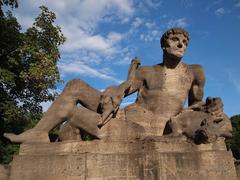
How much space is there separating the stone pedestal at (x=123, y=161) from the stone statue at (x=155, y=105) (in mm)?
336

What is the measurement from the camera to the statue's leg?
21.6 ft

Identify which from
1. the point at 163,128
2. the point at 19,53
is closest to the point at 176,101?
the point at 163,128

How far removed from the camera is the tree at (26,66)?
18062 mm

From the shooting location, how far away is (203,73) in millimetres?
8375

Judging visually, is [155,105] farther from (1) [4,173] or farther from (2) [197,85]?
(1) [4,173]

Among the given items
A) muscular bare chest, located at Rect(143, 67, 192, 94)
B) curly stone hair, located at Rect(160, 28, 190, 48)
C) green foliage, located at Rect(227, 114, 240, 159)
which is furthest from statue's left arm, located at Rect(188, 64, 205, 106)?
green foliage, located at Rect(227, 114, 240, 159)

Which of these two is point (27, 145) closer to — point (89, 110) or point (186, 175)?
point (89, 110)

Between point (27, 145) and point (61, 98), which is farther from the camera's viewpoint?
point (61, 98)

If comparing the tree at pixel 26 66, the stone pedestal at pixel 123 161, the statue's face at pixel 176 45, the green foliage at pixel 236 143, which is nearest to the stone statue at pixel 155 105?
the statue's face at pixel 176 45

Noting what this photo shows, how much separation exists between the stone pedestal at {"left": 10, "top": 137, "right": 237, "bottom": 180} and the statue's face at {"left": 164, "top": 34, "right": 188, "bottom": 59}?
8.10ft

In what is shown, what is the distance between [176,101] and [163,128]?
84cm

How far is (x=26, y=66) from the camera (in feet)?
64.4

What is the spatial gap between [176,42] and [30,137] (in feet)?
14.1

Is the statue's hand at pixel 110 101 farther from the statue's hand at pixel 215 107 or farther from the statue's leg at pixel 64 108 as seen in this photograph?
the statue's hand at pixel 215 107
